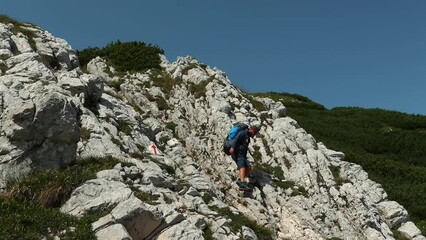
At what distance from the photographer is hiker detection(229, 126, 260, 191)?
1922 cm

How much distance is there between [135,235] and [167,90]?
16.9 m

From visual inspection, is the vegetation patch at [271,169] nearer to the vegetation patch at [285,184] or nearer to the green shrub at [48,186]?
the vegetation patch at [285,184]

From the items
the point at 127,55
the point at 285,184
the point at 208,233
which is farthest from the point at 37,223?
the point at 127,55

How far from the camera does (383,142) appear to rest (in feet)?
147

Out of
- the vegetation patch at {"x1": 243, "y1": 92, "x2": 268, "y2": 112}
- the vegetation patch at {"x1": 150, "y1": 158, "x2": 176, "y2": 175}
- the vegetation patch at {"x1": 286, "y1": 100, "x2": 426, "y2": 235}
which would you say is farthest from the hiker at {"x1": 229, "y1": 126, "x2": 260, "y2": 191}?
the vegetation patch at {"x1": 286, "y1": 100, "x2": 426, "y2": 235}

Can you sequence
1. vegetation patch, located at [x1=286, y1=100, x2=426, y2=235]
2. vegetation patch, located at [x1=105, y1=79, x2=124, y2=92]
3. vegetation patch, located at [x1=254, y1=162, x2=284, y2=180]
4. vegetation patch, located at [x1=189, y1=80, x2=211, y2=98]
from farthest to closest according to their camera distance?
1. vegetation patch, located at [x1=286, y1=100, x2=426, y2=235]
2. vegetation patch, located at [x1=189, y1=80, x2=211, y2=98]
3. vegetation patch, located at [x1=105, y1=79, x2=124, y2=92]
4. vegetation patch, located at [x1=254, y1=162, x2=284, y2=180]

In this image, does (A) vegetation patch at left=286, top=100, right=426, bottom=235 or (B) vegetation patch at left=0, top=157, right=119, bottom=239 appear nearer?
(B) vegetation patch at left=0, top=157, right=119, bottom=239

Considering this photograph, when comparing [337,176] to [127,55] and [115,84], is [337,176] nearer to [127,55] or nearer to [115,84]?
[115,84]

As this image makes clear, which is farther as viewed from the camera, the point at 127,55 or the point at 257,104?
the point at 127,55

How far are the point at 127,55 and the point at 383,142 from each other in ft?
89.8

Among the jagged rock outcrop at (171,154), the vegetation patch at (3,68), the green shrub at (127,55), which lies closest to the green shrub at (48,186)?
the jagged rock outcrop at (171,154)

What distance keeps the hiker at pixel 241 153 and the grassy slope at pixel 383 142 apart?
12023 mm

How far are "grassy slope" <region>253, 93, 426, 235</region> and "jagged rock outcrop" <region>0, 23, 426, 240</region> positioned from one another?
7.50 meters

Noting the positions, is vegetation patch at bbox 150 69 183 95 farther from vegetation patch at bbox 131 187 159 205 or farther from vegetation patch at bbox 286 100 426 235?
vegetation patch at bbox 286 100 426 235
